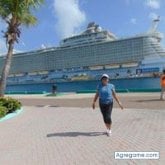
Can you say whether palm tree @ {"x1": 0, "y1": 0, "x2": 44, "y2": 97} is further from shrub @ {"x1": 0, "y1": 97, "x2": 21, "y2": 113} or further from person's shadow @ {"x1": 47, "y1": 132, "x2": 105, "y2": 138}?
person's shadow @ {"x1": 47, "y1": 132, "x2": 105, "y2": 138}

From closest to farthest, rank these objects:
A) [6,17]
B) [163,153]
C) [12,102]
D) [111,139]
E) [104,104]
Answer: [163,153]
[111,139]
[104,104]
[12,102]
[6,17]

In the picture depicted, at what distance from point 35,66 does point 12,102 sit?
5851 centimetres

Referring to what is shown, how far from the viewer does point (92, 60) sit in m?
64.9

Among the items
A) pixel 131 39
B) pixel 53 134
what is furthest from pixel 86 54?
pixel 53 134

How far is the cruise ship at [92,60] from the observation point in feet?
187

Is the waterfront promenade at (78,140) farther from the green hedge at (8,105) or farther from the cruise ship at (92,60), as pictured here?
the cruise ship at (92,60)

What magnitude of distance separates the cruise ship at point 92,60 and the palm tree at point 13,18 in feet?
118

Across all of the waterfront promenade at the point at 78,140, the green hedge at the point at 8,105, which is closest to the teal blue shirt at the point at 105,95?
the waterfront promenade at the point at 78,140

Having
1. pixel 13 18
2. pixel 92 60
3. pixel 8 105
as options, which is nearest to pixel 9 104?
pixel 8 105

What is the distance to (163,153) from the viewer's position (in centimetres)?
609

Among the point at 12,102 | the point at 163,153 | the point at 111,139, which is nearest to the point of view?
the point at 163,153

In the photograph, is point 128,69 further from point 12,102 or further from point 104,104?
point 104,104

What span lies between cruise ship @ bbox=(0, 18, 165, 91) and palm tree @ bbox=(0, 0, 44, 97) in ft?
118

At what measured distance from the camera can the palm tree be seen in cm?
1670
